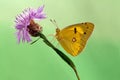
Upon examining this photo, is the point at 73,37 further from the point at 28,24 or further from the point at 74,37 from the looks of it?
the point at 28,24

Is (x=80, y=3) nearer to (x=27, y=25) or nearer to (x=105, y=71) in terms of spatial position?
(x=105, y=71)

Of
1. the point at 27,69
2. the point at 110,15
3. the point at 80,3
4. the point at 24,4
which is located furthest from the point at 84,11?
the point at 27,69

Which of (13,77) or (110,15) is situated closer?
(13,77)

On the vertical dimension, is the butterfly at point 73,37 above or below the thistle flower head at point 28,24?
below

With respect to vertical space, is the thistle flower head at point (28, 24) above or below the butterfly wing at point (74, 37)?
above

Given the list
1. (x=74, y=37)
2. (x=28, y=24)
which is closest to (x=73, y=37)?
(x=74, y=37)
